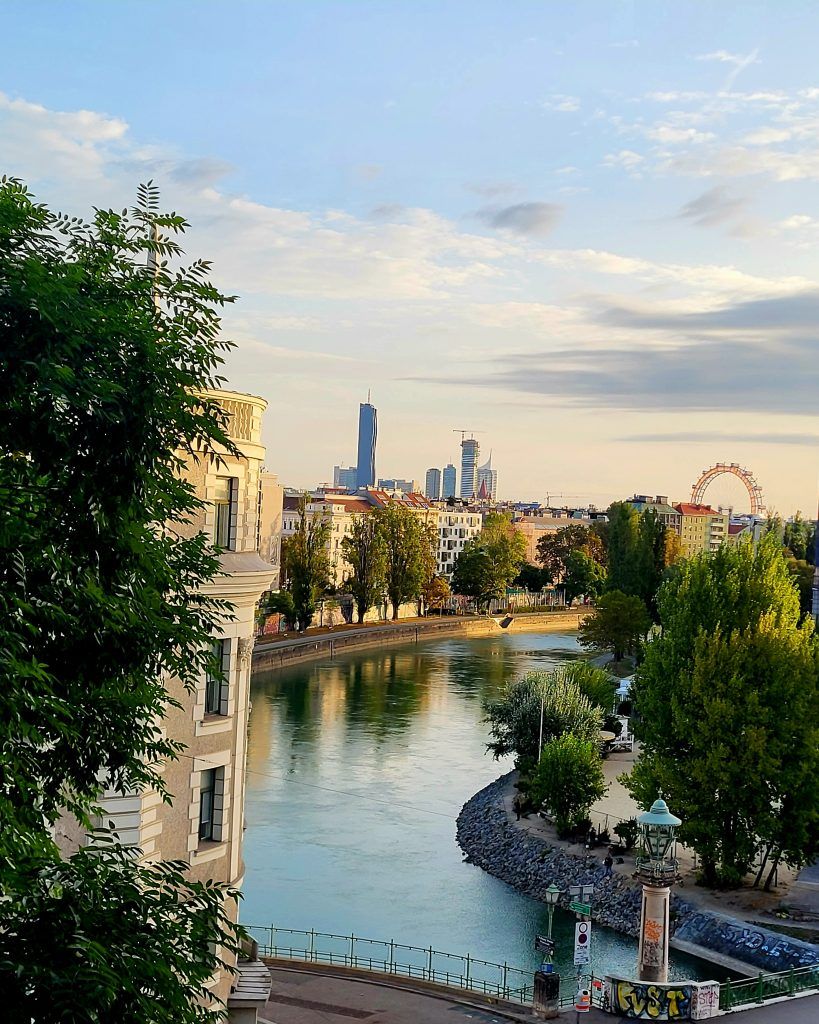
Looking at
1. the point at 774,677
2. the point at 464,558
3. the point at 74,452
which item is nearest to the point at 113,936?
the point at 74,452

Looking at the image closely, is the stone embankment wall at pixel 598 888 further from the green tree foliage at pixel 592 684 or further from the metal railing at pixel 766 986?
the green tree foliage at pixel 592 684

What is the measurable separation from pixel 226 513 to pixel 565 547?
12821 centimetres

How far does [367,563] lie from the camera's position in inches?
3925

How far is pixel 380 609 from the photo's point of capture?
106062mm

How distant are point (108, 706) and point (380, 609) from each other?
9628cm

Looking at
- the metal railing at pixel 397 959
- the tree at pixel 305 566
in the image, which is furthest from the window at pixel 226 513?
the tree at pixel 305 566

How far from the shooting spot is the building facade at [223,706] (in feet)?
55.5

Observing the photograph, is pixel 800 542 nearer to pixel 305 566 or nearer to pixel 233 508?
pixel 305 566

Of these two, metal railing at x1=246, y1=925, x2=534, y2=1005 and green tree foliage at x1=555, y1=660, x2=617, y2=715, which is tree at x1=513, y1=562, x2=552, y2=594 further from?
metal railing at x1=246, y1=925, x2=534, y2=1005

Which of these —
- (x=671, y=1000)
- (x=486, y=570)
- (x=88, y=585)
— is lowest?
(x=671, y=1000)

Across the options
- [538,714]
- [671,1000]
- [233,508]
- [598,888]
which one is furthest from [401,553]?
[233,508]

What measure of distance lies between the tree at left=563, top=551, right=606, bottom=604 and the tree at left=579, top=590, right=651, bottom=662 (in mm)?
46411

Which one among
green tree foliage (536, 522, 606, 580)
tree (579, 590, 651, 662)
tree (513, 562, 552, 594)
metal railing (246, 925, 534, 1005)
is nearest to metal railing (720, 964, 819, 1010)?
metal railing (246, 925, 534, 1005)

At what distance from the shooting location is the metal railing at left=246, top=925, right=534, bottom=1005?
1061 inches
